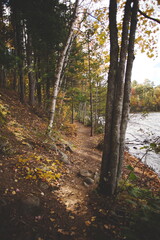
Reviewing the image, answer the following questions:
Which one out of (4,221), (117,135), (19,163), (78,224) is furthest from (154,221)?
(19,163)

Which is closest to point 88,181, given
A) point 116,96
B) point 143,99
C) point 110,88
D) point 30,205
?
point 30,205

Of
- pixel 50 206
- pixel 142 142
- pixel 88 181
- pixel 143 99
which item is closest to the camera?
pixel 50 206

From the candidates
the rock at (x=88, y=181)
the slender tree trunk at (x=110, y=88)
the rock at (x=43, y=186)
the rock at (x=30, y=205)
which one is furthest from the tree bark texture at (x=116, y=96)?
the rock at (x=30, y=205)

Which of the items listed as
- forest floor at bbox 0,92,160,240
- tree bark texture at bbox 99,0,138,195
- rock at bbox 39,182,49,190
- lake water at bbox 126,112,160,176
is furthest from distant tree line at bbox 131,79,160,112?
rock at bbox 39,182,49,190

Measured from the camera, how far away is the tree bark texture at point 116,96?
298 centimetres

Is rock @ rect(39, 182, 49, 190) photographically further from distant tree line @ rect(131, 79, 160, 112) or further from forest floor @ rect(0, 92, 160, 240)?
distant tree line @ rect(131, 79, 160, 112)

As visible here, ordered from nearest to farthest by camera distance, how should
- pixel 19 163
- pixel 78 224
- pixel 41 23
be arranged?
pixel 78 224 < pixel 19 163 < pixel 41 23

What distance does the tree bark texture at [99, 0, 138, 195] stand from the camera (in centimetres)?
298

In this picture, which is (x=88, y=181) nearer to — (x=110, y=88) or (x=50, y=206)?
(x=50, y=206)

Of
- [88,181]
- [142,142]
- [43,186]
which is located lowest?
[88,181]

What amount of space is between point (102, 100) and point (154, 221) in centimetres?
1562

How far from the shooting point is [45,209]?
2.58 metres

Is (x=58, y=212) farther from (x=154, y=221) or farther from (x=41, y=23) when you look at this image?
(x=41, y=23)

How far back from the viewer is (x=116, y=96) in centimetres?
308
